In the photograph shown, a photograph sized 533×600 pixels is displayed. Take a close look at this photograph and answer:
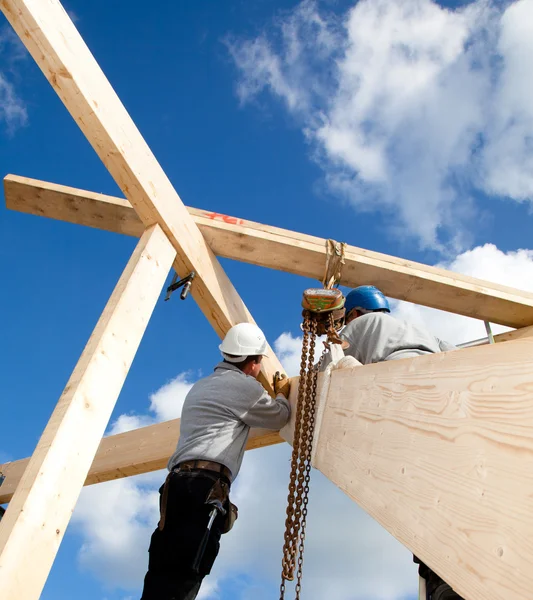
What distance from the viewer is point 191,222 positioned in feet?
11.5

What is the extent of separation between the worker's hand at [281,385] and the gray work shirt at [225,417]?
17 centimetres

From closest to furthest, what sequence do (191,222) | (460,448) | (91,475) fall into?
(460,448) → (191,222) → (91,475)

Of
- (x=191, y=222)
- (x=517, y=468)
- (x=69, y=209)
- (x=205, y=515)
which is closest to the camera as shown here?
(x=517, y=468)

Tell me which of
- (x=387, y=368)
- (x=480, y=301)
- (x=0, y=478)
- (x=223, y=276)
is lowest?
(x=0, y=478)

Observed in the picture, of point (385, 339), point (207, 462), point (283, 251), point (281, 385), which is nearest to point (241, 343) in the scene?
point (281, 385)

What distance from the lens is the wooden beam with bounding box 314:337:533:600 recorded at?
1.03m

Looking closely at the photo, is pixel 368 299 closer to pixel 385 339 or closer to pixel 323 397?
pixel 385 339

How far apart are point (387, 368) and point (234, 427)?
1588 mm

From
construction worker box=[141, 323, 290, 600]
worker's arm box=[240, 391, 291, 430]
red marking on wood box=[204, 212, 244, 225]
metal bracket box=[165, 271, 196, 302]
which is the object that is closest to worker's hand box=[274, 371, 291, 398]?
construction worker box=[141, 323, 290, 600]

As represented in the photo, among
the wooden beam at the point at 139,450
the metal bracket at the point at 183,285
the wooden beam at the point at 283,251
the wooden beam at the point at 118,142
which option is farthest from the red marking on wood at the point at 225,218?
the wooden beam at the point at 139,450

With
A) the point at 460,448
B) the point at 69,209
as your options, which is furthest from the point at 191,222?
the point at 460,448

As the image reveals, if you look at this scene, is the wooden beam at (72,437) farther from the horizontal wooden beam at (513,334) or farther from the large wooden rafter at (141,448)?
the horizontal wooden beam at (513,334)

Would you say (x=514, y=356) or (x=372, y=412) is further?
(x=372, y=412)

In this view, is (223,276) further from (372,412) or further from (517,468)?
(517,468)
